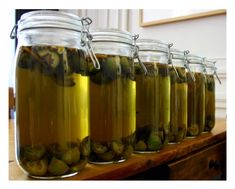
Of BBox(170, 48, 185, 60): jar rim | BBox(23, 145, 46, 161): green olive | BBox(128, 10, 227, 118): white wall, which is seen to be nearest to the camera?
BBox(23, 145, 46, 161): green olive

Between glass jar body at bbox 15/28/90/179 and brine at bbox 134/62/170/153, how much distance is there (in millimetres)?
113

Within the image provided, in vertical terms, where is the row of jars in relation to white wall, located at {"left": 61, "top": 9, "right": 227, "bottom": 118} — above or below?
below

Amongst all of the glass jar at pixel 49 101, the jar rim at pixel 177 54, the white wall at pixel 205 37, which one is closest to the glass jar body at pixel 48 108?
the glass jar at pixel 49 101

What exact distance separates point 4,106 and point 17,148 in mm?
101

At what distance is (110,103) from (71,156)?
81 mm

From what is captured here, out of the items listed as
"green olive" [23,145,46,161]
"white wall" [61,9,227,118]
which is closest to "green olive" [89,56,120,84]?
"green olive" [23,145,46,161]

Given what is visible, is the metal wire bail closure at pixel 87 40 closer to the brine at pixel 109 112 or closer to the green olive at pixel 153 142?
the brine at pixel 109 112

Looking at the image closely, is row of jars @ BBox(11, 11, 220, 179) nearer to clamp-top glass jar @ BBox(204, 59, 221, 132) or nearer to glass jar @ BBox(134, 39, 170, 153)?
glass jar @ BBox(134, 39, 170, 153)

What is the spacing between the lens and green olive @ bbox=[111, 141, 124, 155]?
32 centimetres

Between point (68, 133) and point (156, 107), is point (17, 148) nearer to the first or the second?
point (68, 133)

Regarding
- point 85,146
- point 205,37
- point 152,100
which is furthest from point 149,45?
point 205,37

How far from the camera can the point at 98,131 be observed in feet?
1.04

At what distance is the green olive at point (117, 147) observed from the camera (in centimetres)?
32

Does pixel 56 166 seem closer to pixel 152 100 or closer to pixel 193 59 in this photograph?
pixel 152 100
